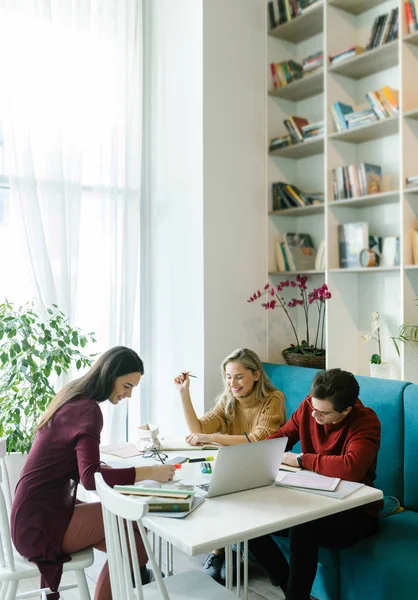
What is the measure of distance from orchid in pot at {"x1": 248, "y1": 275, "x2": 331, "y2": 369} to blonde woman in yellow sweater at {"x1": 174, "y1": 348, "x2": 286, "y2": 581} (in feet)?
2.53

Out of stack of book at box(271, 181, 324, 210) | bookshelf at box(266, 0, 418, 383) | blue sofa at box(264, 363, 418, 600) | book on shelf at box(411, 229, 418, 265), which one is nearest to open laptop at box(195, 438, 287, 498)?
blue sofa at box(264, 363, 418, 600)

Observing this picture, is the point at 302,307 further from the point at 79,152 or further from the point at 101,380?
the point at 101,380

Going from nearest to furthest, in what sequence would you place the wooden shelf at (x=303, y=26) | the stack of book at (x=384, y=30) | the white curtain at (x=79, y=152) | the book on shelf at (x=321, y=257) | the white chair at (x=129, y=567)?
1. the white chair at (x=129, y=567)
2. the stack of book at (x=384, y=30)
3. the white curtain at (x=79, y=152)
4. the wooden shelf at (x=303, y=26)
5. the book on shelf at (x=321, y=257)

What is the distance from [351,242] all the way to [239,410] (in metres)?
1.21

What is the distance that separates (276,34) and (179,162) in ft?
3.40

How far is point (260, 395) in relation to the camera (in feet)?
9.32

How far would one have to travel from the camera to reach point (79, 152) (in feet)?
11.8

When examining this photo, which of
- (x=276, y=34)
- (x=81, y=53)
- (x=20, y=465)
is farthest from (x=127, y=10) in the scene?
(x=20, y=465)

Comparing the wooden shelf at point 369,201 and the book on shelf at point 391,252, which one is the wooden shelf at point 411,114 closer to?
the wooden shelf at point 369,201

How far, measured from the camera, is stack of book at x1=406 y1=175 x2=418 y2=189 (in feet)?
10.1

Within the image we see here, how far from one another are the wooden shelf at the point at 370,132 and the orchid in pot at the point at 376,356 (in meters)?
1.02

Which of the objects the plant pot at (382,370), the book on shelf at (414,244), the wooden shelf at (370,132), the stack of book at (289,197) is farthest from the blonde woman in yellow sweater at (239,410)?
the wooden shelf at (370,132)

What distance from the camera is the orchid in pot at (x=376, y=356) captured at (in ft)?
10.8

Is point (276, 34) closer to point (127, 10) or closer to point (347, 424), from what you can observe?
point (127, 10)
